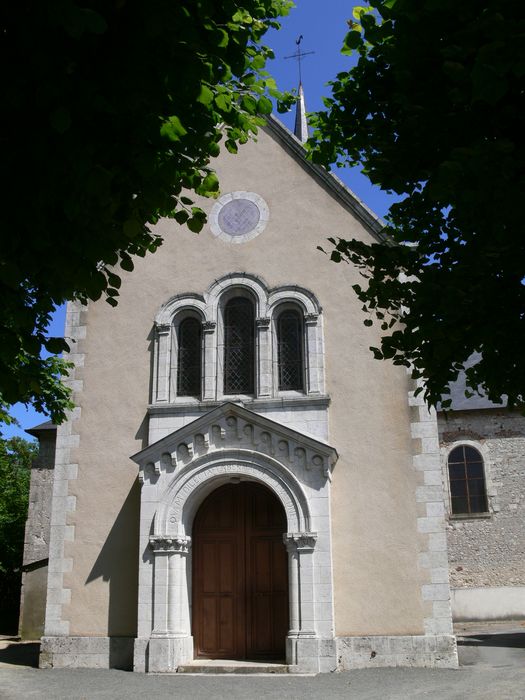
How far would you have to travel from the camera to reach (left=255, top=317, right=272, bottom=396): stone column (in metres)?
12.8

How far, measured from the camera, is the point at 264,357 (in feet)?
42.6

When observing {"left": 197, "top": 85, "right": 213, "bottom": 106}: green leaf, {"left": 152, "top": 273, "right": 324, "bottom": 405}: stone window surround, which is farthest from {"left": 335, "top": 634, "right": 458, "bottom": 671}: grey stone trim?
{"left": 197, "top": 85, "right": 213, "bottom": 106}: green leaf

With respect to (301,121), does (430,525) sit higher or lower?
lower

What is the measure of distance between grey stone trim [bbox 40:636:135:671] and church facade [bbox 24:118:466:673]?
3 centimetres

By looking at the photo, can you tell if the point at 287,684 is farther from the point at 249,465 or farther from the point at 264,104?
the point at 264,104

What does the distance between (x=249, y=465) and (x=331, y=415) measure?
170 centimetres

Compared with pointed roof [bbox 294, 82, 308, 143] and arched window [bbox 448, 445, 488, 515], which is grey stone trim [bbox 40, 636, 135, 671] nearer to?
arched window [bbox 448, 445, 488, 515]

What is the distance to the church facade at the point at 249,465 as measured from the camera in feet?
37.7

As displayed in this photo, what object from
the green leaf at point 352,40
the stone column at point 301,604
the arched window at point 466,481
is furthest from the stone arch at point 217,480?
the arched window at point 466,481

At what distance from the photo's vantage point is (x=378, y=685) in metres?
9.80

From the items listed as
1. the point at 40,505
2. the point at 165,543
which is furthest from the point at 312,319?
the point at 40,505

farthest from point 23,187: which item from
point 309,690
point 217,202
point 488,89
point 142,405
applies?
point 217,202

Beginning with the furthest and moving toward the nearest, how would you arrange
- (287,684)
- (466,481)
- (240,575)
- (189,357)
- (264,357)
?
1. (466,481)
2. (189,357)
3. (264,357)
4. (240,575)
5. (287,684)

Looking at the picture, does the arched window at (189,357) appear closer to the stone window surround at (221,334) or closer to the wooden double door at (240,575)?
the stone window surround at (221,334)
